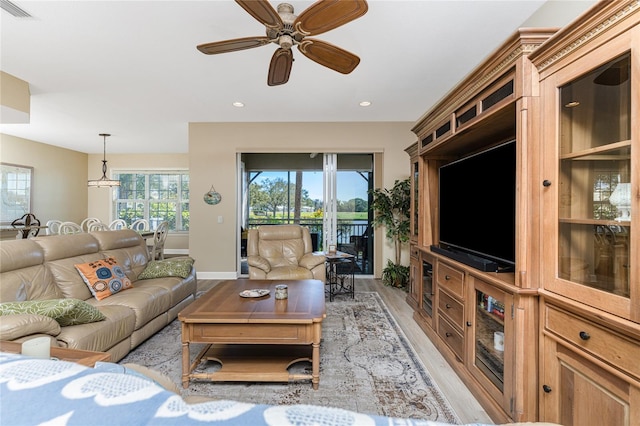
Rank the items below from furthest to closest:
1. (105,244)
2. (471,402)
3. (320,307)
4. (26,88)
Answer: (26,88)
(105,244)
(320,307)
(471,402)

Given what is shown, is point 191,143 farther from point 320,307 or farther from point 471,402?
point 471,402

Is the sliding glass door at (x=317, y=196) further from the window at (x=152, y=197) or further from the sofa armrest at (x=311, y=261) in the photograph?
the window at (x=152, y=197)

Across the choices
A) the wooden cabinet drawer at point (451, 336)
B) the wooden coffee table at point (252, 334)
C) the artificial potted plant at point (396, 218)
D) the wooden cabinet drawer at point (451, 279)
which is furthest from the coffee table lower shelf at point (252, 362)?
the artificial potted plant at point (396, 218)

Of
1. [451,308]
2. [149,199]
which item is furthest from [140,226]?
[451,308]

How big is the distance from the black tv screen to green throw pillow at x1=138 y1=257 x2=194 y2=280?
2889 millimetres

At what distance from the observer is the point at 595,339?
1.18 m

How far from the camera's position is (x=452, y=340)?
2283 mm

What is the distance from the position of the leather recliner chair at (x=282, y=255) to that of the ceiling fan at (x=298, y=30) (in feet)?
7.22

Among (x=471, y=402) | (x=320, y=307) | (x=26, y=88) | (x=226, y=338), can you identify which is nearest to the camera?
(x=471, y=402)

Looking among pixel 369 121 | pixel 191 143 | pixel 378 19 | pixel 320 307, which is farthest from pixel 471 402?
pixel 191 143

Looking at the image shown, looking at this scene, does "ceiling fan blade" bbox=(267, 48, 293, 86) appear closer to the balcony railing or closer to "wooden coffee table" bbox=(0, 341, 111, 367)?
"wooden coffee table" bbox=(0, 341, 111, 367)

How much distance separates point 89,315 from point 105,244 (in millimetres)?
1375

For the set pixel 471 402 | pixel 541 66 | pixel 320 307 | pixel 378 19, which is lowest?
pixel 471 402

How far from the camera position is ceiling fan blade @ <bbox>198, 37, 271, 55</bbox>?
2.02 m
